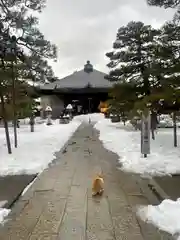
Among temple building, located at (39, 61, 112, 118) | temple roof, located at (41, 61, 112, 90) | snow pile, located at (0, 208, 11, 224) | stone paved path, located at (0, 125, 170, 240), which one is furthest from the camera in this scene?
temple roof, located at (41, 61, 112, 90)

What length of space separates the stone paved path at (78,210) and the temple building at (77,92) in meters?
44.3

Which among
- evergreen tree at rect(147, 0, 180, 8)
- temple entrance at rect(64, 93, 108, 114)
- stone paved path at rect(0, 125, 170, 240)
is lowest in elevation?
stone paved path at rect(0, 125, 170, 240)

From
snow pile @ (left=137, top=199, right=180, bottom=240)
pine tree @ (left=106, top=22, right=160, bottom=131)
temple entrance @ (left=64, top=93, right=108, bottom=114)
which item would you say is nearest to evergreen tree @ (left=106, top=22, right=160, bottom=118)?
pine tree @ (left=106, top=22, right=160, bottom=131)

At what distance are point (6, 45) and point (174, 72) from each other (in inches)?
279

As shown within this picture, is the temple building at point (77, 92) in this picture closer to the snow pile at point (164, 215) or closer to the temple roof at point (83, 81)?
the temple roof at point (83, 81)

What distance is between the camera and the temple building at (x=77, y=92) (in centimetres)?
5394

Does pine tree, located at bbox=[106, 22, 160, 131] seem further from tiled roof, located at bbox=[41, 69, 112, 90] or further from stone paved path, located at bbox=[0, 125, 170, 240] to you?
tiled roof, located at bbox=[41, 69, 112, 90]

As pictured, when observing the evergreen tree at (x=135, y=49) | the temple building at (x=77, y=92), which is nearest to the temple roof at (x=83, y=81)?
the temple building at (x=77, y=92)

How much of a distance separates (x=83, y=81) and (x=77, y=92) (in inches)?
117

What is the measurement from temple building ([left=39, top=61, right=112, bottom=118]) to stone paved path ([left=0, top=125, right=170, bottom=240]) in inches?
1746

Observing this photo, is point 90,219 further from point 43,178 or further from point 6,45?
point 6,45

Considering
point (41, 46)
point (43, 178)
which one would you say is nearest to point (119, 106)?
point (41, 46)

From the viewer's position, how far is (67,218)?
5578mm

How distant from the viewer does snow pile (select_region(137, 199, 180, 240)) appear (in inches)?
194
